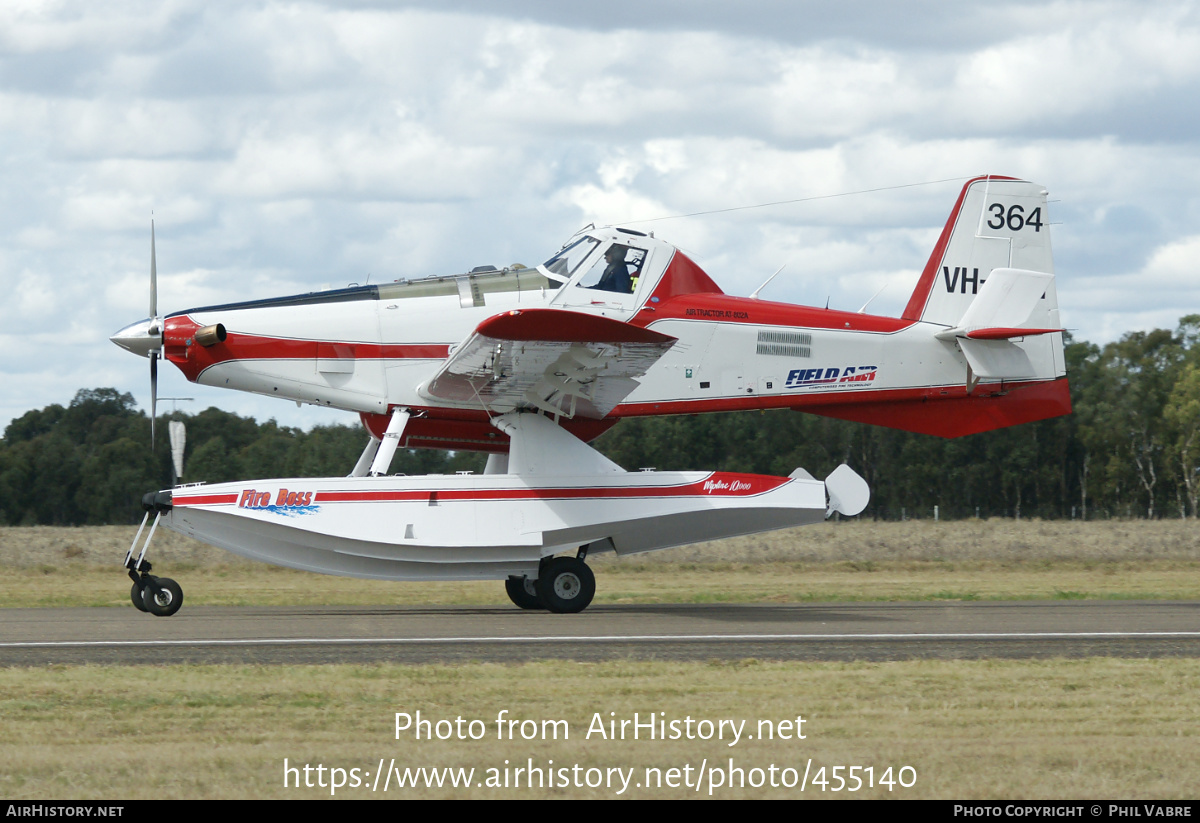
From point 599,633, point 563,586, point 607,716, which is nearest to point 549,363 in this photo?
point 563,586

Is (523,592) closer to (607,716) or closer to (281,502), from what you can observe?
(281,502)

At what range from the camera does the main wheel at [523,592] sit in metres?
14.5

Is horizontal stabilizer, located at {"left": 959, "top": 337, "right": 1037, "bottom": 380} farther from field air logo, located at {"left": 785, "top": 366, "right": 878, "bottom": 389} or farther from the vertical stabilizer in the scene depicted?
field air logo, located at {"left": 785, "top": 366, "right": 878, "bottom": 389}

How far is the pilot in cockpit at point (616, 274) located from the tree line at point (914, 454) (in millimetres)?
40028

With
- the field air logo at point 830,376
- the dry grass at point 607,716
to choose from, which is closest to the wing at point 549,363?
the field air logo at point 830,376

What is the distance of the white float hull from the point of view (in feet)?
43.4

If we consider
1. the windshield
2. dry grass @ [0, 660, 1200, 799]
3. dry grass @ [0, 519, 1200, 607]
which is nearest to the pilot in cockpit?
the windshield

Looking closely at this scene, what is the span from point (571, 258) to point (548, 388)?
1635 millimetres

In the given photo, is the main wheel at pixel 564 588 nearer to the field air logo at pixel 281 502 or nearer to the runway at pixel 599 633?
the runway at pixel 599 633

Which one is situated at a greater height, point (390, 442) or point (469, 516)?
point (390, 442)

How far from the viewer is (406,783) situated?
556 centimetres

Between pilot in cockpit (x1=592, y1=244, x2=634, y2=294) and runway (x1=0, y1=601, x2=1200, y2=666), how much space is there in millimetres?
3712

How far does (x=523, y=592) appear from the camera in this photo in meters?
14.8
